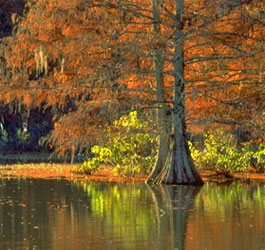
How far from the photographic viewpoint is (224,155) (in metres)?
33.2

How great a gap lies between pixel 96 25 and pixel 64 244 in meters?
16.2

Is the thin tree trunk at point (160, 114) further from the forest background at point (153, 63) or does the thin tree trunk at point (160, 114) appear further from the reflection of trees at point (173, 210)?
the reflection of trees at point (173, 210)

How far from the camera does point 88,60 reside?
2975cm

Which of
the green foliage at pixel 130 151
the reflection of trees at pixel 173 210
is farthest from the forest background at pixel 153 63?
the reflection of trees at pixel 173 210

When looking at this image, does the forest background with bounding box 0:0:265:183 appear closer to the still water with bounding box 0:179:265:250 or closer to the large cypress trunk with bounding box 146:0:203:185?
the large cypress trunk with bounding box 146:0:203:185

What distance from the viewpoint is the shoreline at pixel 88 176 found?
104ft

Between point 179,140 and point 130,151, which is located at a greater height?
point 179,140

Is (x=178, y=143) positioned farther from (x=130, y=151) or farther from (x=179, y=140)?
(x=130, y=151)

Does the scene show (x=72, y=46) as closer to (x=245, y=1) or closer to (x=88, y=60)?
(x=88, y=60)

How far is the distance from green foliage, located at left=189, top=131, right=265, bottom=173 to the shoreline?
1.09ft

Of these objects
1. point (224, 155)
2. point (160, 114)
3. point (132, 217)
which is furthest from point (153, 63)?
point (132, 217)

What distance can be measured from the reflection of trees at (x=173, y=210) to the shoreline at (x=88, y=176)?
4.46 meters

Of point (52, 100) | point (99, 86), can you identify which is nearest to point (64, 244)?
point (99, 86)

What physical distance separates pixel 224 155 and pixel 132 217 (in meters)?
15.4
